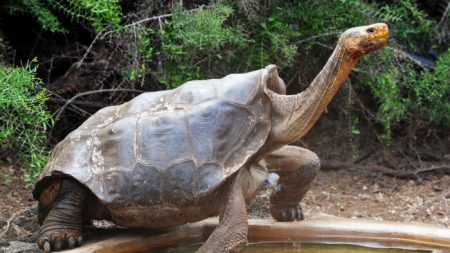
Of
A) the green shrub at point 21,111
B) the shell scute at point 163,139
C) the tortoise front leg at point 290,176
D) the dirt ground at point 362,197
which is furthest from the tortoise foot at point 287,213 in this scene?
the green shrub at point 21,111

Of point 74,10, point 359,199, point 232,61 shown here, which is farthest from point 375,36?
point 359,199

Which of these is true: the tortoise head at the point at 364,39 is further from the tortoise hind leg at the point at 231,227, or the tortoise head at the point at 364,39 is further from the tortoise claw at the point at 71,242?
the tortoise claw at the point at 71,242

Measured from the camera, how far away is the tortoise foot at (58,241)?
390 cm

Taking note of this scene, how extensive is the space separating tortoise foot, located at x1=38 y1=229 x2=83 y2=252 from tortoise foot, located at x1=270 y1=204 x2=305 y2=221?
4.69ft

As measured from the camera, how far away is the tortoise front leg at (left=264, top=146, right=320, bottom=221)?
14.8 feet

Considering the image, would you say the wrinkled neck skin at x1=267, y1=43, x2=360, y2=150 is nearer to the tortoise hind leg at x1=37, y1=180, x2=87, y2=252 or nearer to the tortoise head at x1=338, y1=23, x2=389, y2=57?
the tortoise head at x1=338, y1=23, x2=389, y2=57

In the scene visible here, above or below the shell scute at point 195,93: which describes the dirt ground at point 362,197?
below

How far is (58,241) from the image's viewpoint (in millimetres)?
3900

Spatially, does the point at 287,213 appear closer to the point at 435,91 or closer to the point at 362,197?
the point at 362,197

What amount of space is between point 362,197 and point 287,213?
1856 millimetres

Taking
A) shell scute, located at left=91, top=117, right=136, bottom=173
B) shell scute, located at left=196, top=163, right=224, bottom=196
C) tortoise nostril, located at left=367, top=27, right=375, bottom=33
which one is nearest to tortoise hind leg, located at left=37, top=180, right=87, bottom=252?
shell scute, located at left=91, top=117, right=136, bottom=173

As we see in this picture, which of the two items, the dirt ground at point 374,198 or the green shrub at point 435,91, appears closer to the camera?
the dirt ground at point 374,198

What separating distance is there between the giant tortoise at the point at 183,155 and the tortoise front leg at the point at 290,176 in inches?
13.5

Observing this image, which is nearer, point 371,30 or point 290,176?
point 371,30
